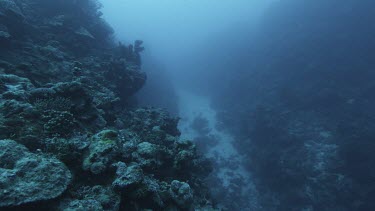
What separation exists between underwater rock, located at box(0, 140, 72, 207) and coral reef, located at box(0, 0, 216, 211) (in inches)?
0.7

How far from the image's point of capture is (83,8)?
26047 mm

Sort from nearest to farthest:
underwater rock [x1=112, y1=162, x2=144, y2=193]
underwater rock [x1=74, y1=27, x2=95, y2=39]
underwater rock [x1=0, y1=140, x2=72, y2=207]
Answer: underwater rock [x1=0, y1=140, x2=72, y2=207] < underwater rock [x1=112, y1=162, x2=144, y2=193] < underwater rock [x1=74, y1=27, x2=95, y2=39]

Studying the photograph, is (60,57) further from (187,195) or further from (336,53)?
(336,53)

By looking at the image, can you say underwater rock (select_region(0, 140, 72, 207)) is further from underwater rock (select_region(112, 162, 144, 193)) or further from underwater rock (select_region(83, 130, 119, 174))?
underwater rock (select_region(112, 162, 144, 193))

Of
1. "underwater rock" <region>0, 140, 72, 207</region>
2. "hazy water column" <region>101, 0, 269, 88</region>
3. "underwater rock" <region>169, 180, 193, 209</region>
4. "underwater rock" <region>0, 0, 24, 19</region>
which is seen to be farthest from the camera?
"hazy water column" <region>101, 0, 269, 88</region>

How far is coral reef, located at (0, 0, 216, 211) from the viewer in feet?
19.5

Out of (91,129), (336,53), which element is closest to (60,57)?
(91,129)

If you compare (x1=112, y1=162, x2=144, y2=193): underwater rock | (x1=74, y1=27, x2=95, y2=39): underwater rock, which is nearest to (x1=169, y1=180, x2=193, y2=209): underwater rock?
(x1=112, y1=162, x2=144, y2=193): underwater rock

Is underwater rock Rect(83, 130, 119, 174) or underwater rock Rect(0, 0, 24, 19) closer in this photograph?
underwater rock Rect(83, 130, 119, 174)

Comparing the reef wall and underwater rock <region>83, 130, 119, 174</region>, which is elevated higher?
the reef wall

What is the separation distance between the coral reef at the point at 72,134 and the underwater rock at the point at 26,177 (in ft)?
0.06

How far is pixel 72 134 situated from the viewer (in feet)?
30.8

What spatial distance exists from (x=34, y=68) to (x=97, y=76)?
17.0ft

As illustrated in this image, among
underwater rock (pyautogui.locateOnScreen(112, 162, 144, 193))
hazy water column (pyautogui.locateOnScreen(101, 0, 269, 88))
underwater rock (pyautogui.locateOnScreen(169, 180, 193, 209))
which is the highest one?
hazy water column (pyautogui.locateOnScreen(101, 0, 269, 88))
